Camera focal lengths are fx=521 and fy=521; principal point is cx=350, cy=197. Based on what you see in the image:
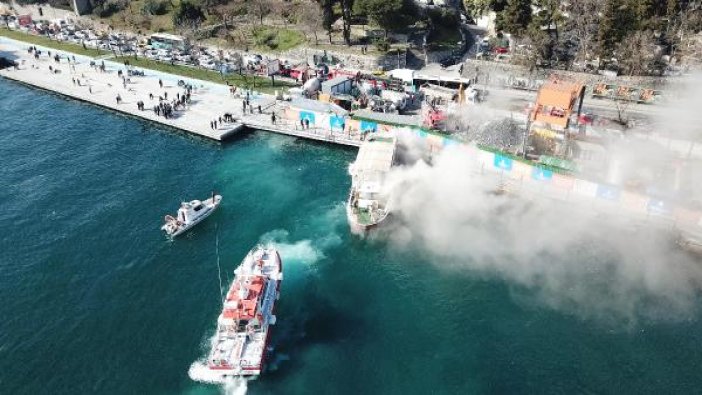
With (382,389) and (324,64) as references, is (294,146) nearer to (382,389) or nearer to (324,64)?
(324,64)

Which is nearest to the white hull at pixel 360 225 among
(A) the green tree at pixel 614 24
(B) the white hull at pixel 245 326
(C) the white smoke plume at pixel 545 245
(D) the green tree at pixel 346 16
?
(C) the white smoke plume at pixel 545 245

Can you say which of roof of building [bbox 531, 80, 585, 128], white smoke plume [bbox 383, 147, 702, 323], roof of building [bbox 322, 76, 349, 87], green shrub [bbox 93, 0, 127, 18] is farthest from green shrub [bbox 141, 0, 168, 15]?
roof of building [bbox 531, 80, 585, 128]

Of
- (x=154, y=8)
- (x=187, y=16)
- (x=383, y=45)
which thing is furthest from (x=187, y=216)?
(x=154, y=8)

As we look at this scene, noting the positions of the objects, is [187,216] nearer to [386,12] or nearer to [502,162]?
[502,162]

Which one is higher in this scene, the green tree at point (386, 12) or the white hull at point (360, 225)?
the green tree at point (386, 12)

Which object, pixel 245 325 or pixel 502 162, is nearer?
pixel 245 325

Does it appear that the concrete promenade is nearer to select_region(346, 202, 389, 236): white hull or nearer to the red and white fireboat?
select_region(346, 202, 389, 236): white hull

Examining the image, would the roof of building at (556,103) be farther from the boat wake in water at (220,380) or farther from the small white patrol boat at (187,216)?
the boat wake in water at (220,380)
